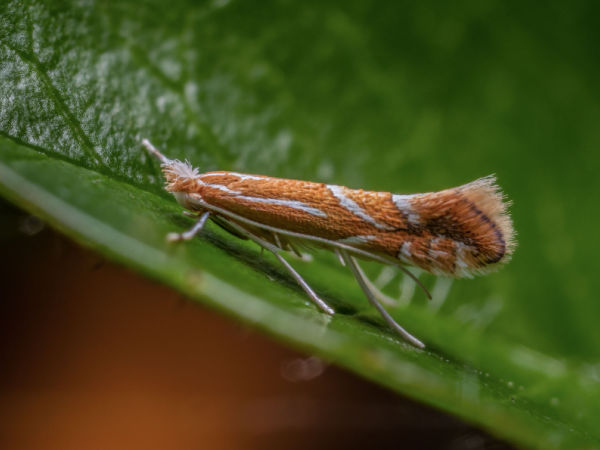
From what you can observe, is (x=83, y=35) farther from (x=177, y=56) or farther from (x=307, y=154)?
(x=307, y=154)

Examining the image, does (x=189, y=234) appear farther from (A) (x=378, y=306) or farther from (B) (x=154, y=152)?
(A) (x=378, y=306)

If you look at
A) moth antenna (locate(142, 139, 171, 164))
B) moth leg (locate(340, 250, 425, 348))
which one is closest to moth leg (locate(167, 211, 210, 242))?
moth antenna (locate(142, 139, 171, 164))

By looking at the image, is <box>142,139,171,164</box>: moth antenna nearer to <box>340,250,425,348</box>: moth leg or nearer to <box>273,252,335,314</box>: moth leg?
<box>273,252,335,314</box>: moth leg

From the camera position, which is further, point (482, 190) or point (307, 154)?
point (307, 154)

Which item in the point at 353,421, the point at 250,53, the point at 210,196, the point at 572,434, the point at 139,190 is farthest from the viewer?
the point at 353,421

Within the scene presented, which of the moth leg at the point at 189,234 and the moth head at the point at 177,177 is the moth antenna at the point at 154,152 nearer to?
the moth head at the point at 177,177

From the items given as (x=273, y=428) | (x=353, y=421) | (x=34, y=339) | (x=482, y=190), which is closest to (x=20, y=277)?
(x=34, y=339)

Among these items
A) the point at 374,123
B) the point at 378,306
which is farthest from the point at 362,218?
the point at 374,123
